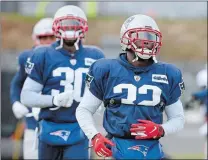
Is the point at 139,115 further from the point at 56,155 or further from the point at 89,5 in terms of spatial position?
the point at 89,5

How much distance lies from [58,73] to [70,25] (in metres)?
0.39

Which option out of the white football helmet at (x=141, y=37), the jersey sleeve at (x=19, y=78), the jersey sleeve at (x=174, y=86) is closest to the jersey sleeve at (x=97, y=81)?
the white football helmet at (x=141, y=37)

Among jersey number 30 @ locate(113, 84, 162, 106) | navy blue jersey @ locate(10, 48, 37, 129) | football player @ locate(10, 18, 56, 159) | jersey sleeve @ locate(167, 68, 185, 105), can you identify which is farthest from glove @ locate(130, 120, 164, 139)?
football player @ locate(10, 18, 56, 159)

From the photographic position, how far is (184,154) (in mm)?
11531

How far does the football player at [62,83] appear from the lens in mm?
5801

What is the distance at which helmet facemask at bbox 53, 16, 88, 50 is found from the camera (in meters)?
5.79

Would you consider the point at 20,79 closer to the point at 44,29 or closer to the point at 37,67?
the point at 44,29

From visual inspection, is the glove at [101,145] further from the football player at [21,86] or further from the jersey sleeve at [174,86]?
the football player at [21,86]

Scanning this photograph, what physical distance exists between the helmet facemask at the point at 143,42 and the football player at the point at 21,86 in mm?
2438

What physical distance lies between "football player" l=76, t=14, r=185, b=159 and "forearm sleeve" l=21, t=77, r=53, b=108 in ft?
3.01

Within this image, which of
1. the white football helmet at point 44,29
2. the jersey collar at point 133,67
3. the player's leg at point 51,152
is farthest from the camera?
the white football helmet at point 44,29

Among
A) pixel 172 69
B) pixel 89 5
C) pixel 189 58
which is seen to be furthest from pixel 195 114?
pixel 172 69

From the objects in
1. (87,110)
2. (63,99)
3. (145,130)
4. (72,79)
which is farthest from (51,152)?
(145,130)

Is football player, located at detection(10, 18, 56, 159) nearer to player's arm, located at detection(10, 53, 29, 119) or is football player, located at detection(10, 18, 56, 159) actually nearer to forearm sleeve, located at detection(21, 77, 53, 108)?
player's arm, located at detection(10, 53, 29, 119)
